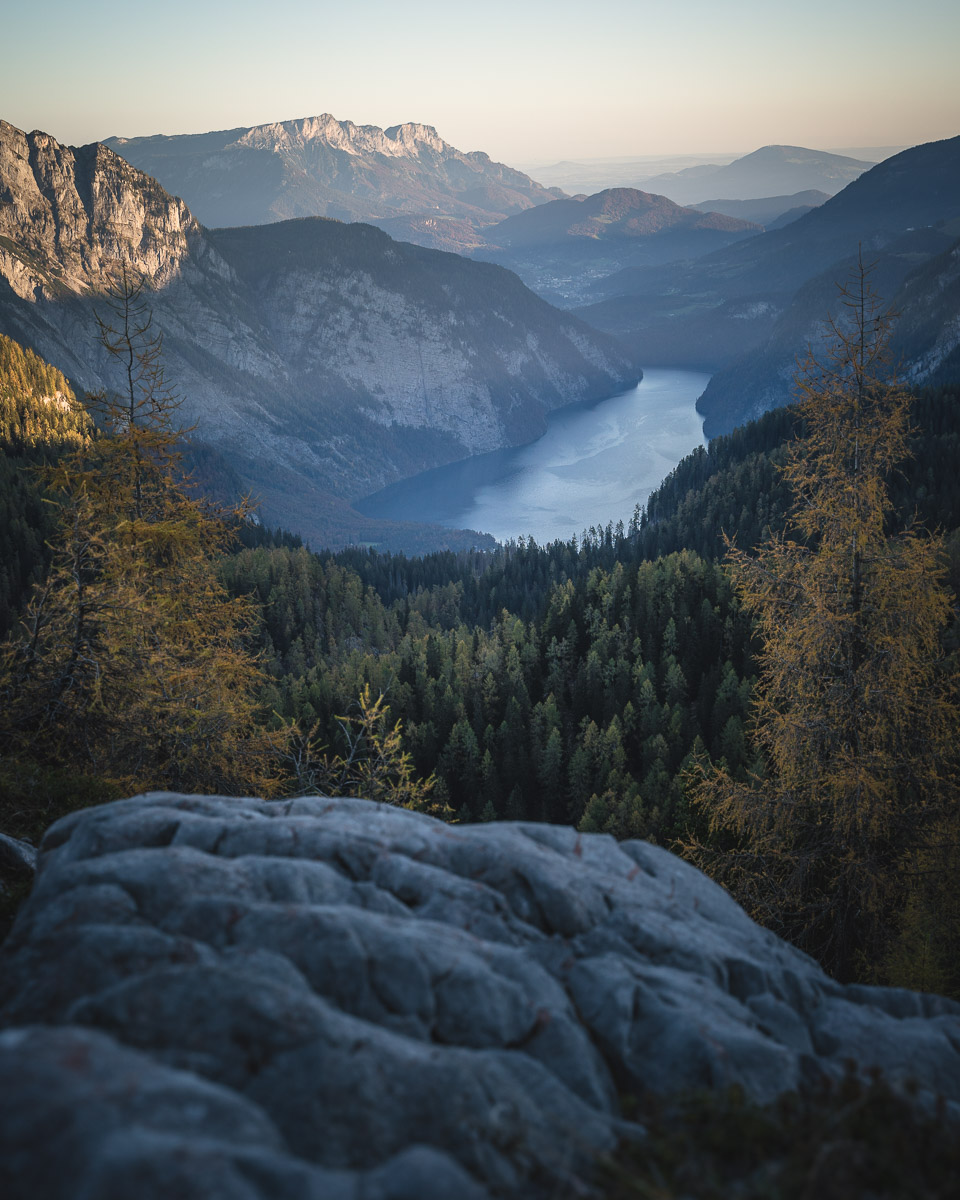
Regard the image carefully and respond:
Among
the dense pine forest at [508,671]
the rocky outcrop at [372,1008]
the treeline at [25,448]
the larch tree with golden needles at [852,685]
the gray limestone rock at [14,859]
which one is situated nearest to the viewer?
the rocky outcrop at [372,1008]

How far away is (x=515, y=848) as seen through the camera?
10.8 m

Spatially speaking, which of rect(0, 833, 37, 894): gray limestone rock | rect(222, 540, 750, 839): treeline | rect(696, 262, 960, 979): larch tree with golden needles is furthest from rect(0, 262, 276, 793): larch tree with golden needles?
rect(222, 540, 750, 839): treeline

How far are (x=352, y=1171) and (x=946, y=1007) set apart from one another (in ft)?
31.9

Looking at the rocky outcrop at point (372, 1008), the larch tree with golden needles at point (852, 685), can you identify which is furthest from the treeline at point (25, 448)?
the rocky outcrop at point (372, 1008)

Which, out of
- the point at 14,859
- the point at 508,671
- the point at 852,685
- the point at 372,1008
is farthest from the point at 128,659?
the point at 508,671

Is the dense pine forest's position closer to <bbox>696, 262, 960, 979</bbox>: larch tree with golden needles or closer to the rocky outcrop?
<bbox>696, 262, 960, 979</bbox>: larch tree with golden needles

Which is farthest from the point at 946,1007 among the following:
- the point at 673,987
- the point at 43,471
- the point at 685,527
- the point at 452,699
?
the point at 685,527

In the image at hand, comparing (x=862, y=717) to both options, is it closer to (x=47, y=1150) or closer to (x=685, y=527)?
(x=47, y=1150)

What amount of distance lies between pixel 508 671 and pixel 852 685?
64.2m

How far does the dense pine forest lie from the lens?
22609 millimetres

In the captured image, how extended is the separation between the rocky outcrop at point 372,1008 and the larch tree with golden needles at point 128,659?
687cm

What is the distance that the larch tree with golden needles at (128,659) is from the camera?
56.0 feet

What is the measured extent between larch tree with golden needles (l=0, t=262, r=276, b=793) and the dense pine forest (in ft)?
1.08

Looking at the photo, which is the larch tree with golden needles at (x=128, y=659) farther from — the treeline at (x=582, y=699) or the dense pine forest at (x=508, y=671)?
the treeline at (x=582, y=699)
